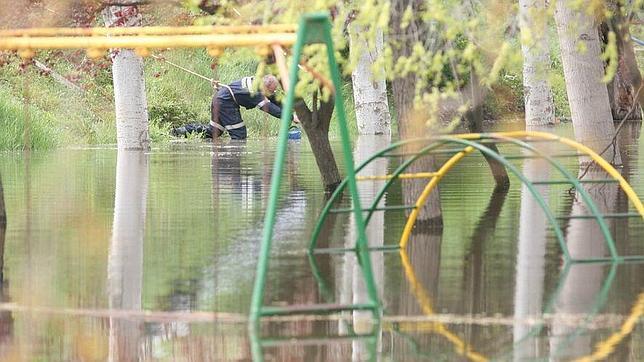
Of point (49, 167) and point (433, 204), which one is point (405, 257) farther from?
point (49, 167)

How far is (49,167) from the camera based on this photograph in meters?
28.9

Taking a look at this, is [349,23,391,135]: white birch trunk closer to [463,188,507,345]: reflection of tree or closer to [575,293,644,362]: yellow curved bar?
[463,188,507,345]: reflection of tree

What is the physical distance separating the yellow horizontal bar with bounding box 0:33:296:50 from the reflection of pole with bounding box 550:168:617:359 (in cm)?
241

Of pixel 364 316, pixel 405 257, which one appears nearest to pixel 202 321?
pixel 364 316

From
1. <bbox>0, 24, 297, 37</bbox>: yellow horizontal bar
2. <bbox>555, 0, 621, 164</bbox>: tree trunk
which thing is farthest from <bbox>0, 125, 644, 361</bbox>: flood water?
<bbox>0, 24, 297, 37</bbox>: yellow horizontal bar

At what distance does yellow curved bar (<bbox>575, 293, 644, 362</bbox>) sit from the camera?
8.81m

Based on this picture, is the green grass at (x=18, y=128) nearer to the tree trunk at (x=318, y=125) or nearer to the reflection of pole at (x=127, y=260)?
the reflection of pole at (x=127, y=260)

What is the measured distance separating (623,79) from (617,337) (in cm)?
3457

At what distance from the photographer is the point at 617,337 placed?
373 inches

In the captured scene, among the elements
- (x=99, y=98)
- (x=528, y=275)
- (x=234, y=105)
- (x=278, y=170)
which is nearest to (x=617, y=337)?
(x=278, y=170)

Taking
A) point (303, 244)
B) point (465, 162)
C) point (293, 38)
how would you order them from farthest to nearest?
point (465, 162), point (303, 244), point (293, 38)

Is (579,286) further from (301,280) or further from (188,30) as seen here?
(188,30)

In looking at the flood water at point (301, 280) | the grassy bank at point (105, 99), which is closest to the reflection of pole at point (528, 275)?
the flood water at point (301, 280)

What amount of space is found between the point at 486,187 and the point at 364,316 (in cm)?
1261
